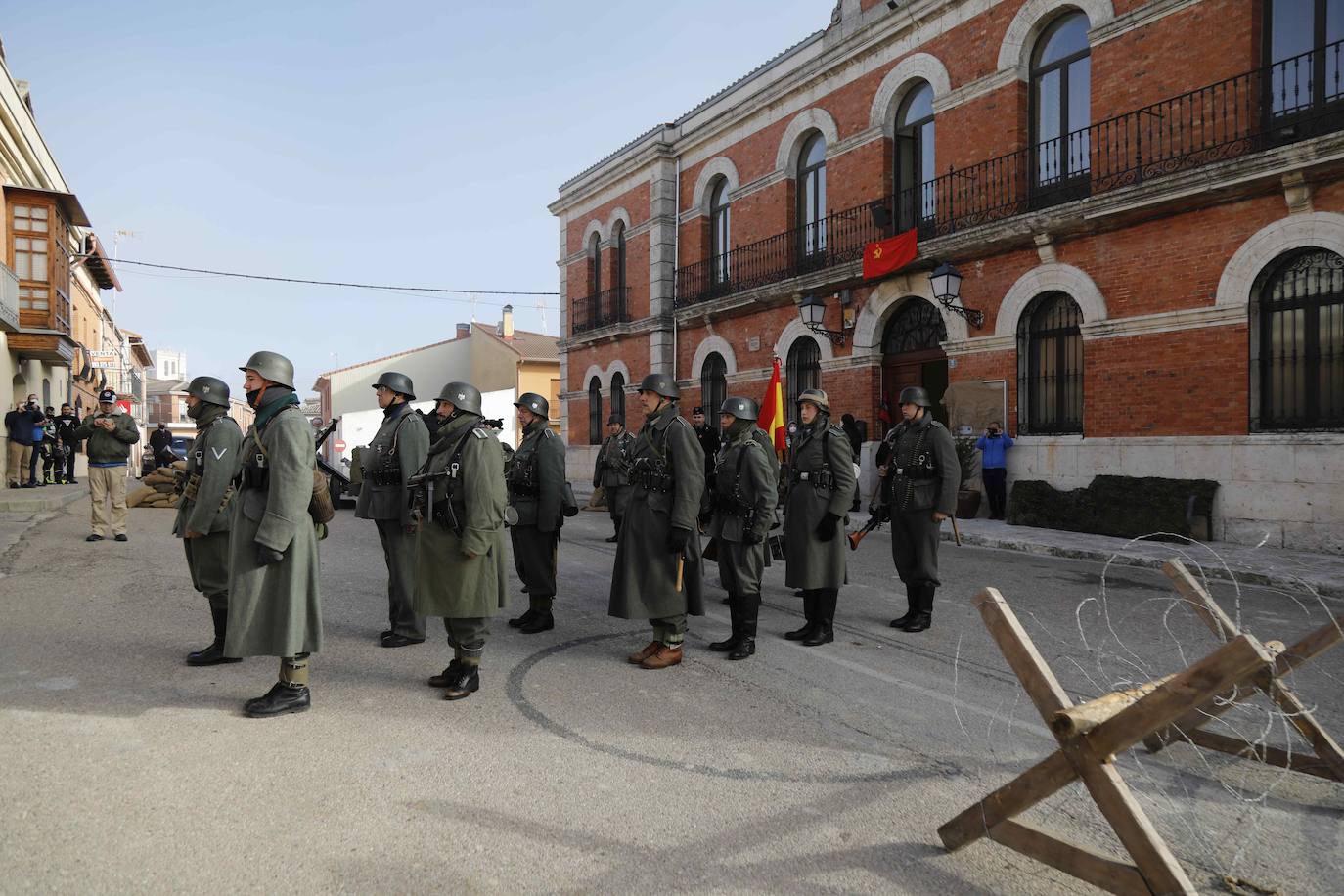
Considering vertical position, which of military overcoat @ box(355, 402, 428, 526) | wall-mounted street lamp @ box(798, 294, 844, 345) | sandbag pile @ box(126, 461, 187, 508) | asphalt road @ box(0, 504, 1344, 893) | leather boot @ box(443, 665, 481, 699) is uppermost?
wall-mounted street lamp @ box(798, 294, 844, 345)

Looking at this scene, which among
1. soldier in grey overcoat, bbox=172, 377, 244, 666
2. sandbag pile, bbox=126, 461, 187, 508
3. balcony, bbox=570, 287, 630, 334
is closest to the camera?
soldier in grey overcoat, bbox=172, 377, 244, 666

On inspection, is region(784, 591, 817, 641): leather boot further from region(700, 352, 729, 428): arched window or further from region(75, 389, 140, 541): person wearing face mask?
region(700, 352, 729, 428): arched window

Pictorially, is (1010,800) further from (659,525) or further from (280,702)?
(280,702)

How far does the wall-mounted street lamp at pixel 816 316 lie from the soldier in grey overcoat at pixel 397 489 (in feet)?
38.4

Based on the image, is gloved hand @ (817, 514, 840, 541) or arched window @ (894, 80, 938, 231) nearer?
gloved hand @ (817, 514, 840, 541)

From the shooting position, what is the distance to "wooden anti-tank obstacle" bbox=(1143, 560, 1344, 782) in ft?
9.52

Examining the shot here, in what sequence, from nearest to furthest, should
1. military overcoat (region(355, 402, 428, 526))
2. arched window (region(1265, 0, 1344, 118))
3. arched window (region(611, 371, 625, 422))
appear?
military overcoat (region(355, 402, 428, 526)) → arched window (region(1265, 0, 1344, 118)) → arched window (region(611, 371, 625, 422))

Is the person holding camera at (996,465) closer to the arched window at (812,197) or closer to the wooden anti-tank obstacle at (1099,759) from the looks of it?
the arched window at (812,197)

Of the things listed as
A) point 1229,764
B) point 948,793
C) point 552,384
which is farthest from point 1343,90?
point 552,384

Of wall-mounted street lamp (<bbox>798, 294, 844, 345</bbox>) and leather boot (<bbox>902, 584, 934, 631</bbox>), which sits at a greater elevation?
wall-mounted street lamp (<bbox>798, 294, 844, 345</bbox>)

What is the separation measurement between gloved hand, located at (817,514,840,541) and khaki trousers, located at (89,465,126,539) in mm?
8974

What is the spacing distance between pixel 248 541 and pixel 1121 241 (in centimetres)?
1179

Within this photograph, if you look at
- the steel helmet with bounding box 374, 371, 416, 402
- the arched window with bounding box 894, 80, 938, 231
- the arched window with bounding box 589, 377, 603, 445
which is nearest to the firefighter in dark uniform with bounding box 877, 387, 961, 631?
the steel helmet with bounding box 374, 371, 416, 402

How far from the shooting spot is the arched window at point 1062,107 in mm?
12758
